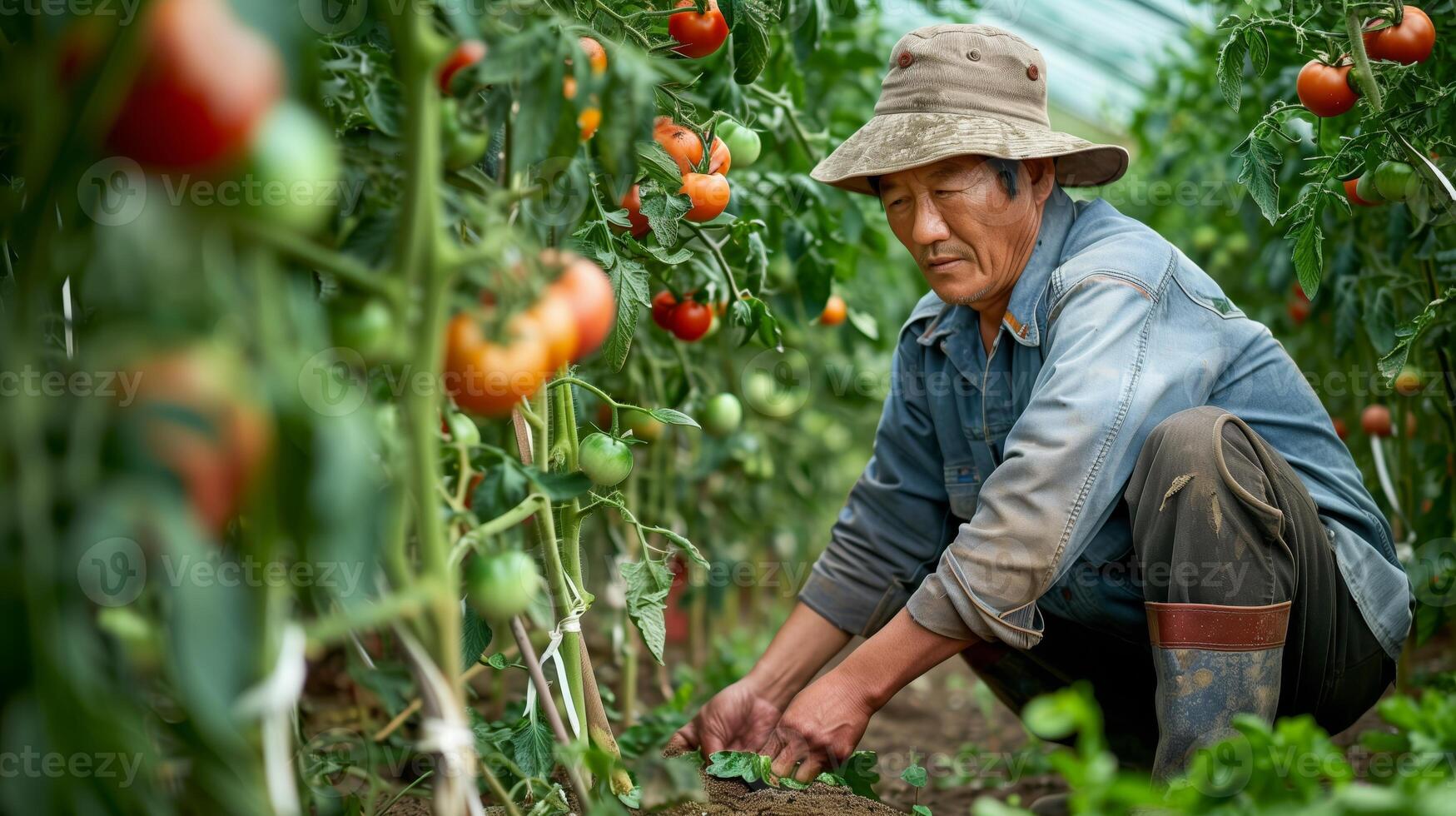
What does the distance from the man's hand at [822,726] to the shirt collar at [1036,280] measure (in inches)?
20.8

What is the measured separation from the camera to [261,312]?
66cm

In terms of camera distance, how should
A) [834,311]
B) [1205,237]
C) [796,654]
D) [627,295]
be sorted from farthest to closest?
1. [1205,237]
2. [834,311]
3. [796,654]
4. [627,295]

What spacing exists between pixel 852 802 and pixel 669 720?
49 centimetres

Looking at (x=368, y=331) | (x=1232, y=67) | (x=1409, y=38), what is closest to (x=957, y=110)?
(x=1232, y=67)

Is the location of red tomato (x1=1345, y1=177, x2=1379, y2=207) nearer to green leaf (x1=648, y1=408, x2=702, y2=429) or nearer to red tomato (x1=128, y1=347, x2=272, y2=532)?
green leaf (x1=648, y1=408, x2=702, y2=429)

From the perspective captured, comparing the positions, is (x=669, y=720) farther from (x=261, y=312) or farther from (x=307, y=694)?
(x=261, y=312)

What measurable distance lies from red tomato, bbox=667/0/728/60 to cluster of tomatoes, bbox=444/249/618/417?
57 cm

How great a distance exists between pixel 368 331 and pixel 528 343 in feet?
0.33

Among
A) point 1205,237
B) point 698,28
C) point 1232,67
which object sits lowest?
point 1205,237

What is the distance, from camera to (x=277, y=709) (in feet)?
2.19

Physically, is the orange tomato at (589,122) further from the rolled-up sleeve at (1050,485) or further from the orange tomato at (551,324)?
the rolled-up sleeve at (1050,485)

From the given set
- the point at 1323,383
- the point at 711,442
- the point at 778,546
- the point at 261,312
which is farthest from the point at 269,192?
the point at 778,546

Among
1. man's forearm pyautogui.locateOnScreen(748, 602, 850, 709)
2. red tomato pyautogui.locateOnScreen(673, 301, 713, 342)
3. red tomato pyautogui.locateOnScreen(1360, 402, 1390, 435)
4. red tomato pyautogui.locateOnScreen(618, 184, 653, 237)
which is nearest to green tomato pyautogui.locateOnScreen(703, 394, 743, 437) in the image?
red tomato pyautogui.locateOnScreen(673, 301, 713, 342)

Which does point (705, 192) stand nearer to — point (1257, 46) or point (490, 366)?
point (490, 366)
